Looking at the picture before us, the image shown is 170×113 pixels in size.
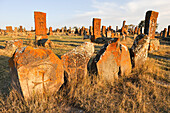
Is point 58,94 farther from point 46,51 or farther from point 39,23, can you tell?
point 39,23

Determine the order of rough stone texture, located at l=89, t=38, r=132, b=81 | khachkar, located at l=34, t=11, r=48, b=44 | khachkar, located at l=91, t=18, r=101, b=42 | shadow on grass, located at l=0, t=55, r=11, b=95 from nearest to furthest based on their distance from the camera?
shadow on grass, located at l=0, t=55, r=11, b=95 → rough stone texture, located at l=89, t=38, r=132, b=81 → khachkar, located at l=34, t=11, r=48, b=44 → khachkar, located at l=91, t=18, r=101, b=42

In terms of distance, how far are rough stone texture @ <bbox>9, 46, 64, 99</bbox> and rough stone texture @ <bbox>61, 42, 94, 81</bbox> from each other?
0.48m

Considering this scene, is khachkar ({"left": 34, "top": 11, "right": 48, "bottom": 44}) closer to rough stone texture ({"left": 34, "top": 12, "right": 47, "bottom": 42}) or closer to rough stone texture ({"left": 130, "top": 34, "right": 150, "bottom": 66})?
rough stone texture ({"left": 34, "top": 12, "right": 47, "bottom": 42})

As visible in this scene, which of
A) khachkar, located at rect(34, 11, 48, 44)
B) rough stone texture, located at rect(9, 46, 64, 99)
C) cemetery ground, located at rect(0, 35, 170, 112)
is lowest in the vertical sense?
cemetery ground, located at rect(0, 35, 170, 112)

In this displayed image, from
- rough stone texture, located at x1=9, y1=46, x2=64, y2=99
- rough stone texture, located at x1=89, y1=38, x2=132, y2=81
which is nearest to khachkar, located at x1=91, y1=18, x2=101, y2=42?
rough stone texture, located at x1=89, y1=38, x2=132, y2=81

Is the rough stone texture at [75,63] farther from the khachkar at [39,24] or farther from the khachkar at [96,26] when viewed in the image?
the khachkar at [96,26]

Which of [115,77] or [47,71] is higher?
[47,71]

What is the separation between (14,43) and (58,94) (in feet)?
21.7

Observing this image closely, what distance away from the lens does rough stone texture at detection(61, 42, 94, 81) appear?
297cm

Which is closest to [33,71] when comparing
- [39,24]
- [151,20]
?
[39,24]

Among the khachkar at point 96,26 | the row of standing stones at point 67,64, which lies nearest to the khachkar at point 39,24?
the khachkar at point 96,26

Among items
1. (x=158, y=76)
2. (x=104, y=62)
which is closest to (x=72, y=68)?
(x=104, y=62)

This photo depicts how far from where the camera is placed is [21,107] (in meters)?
2.02

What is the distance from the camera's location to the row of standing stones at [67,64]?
2188 mm
